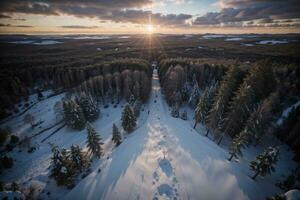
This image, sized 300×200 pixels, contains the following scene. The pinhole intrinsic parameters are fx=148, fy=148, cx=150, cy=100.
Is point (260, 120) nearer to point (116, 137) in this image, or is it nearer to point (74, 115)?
point (116, 137)

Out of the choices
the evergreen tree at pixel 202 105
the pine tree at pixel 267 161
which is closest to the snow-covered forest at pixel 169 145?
A: the pine tree at pixel 267 161

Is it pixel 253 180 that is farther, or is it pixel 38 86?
pixel 38 86

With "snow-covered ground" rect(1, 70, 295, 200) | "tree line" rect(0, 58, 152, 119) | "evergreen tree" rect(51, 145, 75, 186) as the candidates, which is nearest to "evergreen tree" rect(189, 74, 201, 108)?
"snow-covered ground" rect(1, 70, 295, 200)

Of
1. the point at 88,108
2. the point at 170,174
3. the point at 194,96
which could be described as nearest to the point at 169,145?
the point at 170,174

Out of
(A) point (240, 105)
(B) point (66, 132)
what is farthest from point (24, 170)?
(A) point (240, 105)

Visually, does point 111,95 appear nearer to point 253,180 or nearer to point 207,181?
point 207,181

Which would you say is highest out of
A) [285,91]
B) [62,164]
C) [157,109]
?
[285,91]

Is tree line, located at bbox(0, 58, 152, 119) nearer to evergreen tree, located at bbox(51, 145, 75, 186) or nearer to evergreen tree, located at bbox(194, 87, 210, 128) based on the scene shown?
evergreen tree, located at bbox(194, 87, 210, 128)
